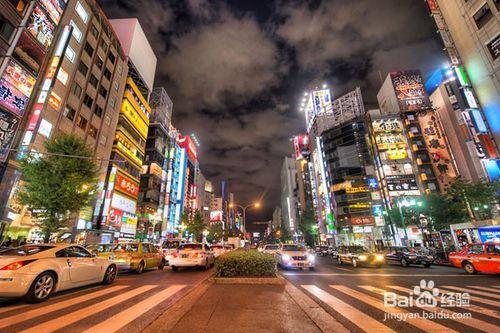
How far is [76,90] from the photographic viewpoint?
30.6m

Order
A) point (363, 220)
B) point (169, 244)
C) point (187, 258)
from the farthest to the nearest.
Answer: point (363, 220) → point (169, 244) → point (187, 258)

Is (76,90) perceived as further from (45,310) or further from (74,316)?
(74,316)

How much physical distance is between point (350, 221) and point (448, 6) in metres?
44.8

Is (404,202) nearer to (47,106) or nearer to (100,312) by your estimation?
(100,312)

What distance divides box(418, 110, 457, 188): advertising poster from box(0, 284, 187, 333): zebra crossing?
60494mm

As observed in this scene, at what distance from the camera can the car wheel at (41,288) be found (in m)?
6.07

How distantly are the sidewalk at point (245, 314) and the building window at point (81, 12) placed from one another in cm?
4123

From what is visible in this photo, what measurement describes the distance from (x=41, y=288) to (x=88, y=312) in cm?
242

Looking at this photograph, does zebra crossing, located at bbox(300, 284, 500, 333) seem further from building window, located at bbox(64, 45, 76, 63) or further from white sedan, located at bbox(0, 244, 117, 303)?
building window, located at bbox(64, 45, 76, 63)

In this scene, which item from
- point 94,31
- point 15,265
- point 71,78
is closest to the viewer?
point 15,265

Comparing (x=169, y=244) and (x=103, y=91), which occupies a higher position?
(x=103, y=91)

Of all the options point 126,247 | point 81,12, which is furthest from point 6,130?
point 81,12

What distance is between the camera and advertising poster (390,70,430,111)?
2267 inches

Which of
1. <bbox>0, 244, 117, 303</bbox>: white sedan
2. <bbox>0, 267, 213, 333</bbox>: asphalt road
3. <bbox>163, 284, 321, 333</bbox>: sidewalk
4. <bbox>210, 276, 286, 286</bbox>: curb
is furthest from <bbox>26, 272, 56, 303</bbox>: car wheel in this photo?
<bbox>210, 276, 286, 286</bbox>: curb
